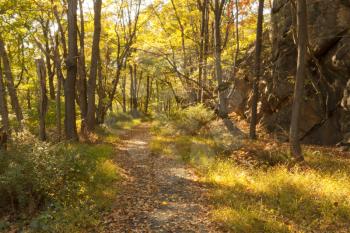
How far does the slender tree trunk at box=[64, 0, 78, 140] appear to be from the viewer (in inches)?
492

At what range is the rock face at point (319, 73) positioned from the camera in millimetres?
12109

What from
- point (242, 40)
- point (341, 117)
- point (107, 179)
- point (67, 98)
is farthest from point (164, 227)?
point (242, 40)

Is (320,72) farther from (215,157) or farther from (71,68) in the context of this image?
(71,68)

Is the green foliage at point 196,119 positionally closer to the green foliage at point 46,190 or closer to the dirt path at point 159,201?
the dirt path at point 159,201

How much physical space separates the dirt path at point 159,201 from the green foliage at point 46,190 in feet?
1.82

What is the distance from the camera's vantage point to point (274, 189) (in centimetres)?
735

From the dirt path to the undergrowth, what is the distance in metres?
0.44

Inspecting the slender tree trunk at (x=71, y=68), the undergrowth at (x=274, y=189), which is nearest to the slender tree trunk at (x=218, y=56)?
the undergrowth at (x=274, y=189)

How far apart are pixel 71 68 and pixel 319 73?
10674 millimetres

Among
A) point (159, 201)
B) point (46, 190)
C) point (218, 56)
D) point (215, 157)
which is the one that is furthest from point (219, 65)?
point (46, 190)

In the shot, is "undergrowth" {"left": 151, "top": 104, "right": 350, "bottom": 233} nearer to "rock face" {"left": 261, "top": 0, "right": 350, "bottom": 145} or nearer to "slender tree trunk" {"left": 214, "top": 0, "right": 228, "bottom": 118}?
"rock face" {"left": 261, "top": 0, "right": 350, "bottom": 145}

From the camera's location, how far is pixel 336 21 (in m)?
12.8

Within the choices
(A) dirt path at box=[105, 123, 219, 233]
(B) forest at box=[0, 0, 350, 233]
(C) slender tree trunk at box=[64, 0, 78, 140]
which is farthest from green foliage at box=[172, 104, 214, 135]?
(C) slender tree trunk at box=[64, 0, 78, 140]

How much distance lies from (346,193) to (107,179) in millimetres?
6021
